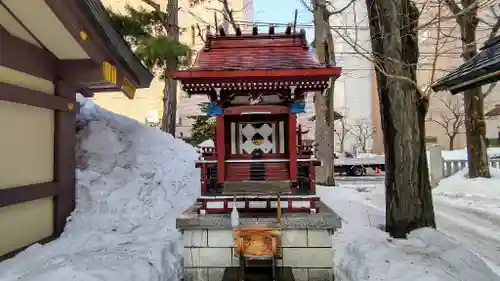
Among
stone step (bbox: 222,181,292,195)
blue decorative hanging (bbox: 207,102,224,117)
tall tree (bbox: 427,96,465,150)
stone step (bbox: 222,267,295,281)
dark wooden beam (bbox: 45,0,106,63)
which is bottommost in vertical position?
stone step (bbox: 222,267,295,281)

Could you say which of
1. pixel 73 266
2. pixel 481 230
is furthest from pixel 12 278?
pixel 481 230

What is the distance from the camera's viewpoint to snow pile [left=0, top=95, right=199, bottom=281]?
5301 mm

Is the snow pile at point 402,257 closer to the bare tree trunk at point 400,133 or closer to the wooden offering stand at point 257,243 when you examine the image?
the bare tree trunk at point 400,133

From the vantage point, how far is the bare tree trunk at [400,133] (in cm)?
684

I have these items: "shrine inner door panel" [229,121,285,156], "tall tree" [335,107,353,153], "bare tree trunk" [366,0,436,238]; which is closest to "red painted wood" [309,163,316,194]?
"shrine inner door panel" [229,121,285,156]

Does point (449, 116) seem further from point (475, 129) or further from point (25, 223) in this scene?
point (25, 223)

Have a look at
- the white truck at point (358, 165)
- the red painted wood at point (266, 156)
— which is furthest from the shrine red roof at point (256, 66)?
the white truck at point (358, 165)

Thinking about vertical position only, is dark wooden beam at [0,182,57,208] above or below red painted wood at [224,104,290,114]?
below

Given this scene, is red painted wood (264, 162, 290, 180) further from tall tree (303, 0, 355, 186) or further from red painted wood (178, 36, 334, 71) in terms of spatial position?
tall tree (303, 0, 355, 186)

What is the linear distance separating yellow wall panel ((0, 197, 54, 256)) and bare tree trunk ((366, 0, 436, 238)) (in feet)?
20.1

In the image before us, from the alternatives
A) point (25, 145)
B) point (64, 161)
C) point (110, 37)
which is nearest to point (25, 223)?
point (25, 145)

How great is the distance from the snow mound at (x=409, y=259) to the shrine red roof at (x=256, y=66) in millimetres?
2815

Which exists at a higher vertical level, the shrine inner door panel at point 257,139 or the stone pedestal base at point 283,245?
the shrine inner door panel at point 257,139

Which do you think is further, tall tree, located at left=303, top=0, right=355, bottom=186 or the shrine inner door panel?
tall tree, located at left=303, top=0, right=355, bottom=186
